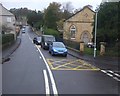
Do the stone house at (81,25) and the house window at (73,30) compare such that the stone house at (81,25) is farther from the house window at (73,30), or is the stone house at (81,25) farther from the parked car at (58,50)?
the parked car at (58,50)

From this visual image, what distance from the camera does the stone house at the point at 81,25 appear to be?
7612cm

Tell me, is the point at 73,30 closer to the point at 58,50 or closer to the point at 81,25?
the point at 81,25

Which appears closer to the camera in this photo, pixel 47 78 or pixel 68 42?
pixel 47 78

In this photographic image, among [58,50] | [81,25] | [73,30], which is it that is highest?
[81,25]

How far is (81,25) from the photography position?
77062 millimetres

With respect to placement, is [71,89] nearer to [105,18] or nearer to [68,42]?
[105,18]

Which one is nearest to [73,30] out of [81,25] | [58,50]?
[81,25]

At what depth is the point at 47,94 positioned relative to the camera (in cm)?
1220

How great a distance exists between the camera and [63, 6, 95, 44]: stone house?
250ft

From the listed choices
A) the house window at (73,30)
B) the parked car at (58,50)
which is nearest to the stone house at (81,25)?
the house window at (73,30)

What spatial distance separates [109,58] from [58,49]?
5786 millimetres

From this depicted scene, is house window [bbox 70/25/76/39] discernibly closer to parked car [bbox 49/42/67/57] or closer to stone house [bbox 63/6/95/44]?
stone house [bbox 63/6/95/44]

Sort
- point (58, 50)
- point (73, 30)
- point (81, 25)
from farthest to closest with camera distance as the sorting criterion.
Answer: point (73, 30)
point (81, 25)
point (58, 50)

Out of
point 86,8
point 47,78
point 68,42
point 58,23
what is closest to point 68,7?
point 58,23
